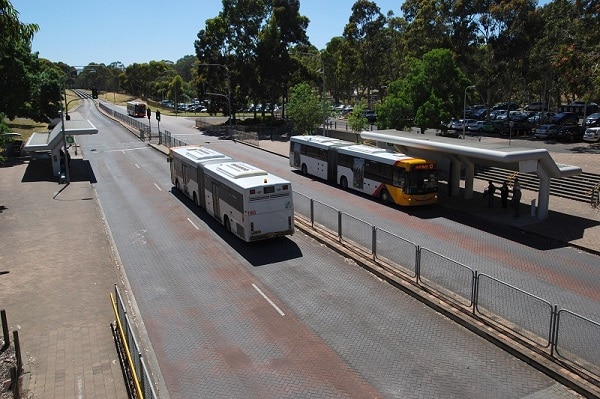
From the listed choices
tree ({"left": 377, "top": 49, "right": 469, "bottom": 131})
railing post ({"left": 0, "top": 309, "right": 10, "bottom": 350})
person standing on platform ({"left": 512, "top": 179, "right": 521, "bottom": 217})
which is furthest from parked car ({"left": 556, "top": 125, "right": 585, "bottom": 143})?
railing post ({"left": 0, "top": 309, "right": 10, "bottom": 350})

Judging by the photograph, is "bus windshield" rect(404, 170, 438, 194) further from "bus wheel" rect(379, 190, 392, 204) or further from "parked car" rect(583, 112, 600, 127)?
"parked car" rect(583, 112, 600, 127)

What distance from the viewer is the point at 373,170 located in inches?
1082

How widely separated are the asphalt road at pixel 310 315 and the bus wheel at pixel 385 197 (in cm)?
178

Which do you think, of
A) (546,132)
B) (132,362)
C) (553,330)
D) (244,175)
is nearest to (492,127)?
(546,132)

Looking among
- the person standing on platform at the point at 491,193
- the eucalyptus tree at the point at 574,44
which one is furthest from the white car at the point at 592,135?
the person standing on platform at the point at 491,193

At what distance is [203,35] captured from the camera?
2613 inches

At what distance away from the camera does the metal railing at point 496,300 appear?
432 inches

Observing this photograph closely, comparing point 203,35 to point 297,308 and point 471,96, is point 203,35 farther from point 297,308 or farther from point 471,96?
point 297,308

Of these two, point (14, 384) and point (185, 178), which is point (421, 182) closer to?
point (185, 178)

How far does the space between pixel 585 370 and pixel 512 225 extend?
39.8 ft

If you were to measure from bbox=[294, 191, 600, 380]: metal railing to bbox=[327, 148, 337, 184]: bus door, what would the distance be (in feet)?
42.4

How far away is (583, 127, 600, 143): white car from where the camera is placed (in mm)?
44312

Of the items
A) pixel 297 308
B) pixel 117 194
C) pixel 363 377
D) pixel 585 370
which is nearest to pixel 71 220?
pixel 117 194

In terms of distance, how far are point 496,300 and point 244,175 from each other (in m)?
11.3
